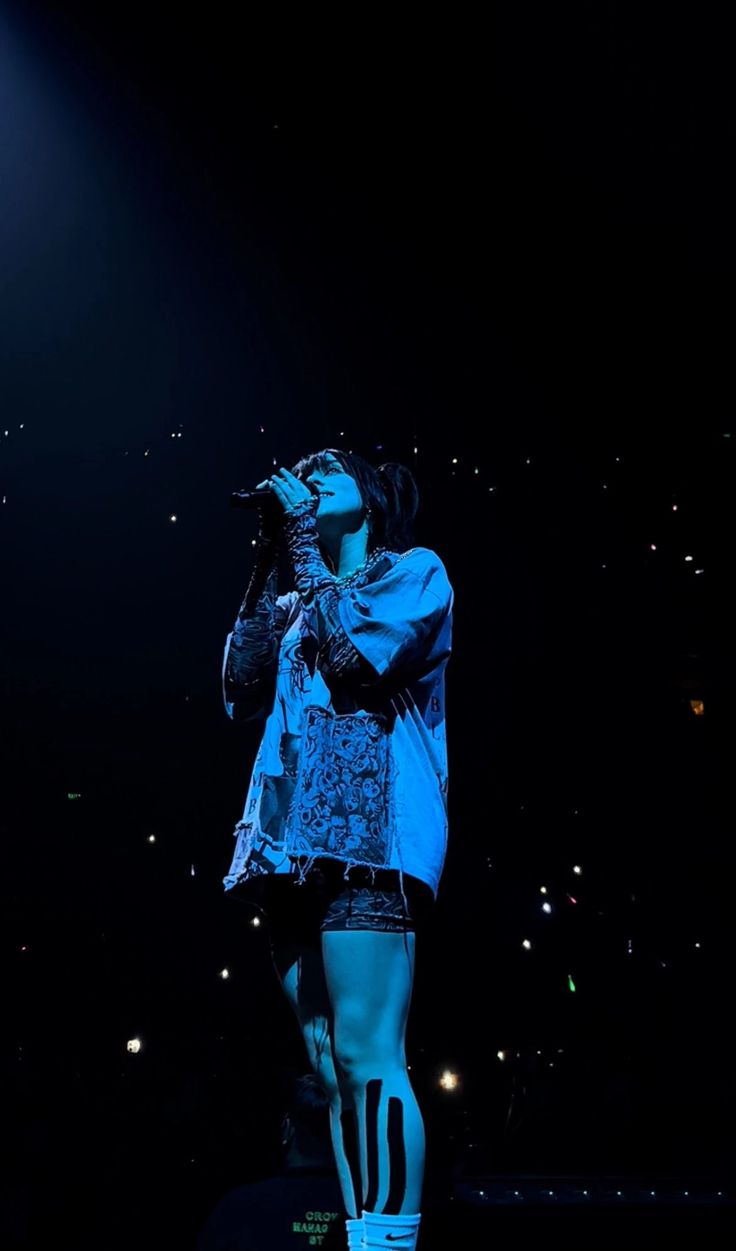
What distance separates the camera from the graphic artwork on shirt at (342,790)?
3.98 feet

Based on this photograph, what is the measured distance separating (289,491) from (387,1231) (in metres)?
0.96

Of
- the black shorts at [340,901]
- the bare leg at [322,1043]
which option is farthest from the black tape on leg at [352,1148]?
the black shorts at [340,901]

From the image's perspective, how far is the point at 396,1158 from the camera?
109 cm

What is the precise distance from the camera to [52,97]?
237 centimetres

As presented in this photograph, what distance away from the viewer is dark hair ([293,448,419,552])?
5.15 ft

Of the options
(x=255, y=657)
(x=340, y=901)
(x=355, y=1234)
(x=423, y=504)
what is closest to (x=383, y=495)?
(x=255, y=657)

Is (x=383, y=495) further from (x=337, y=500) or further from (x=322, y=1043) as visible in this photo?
(x=322, y=1043)

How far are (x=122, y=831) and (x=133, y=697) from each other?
1.02ft

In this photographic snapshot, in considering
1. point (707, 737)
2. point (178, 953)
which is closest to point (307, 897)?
point (178, 953)

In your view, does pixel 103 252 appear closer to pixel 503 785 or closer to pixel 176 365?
pixel 176 365

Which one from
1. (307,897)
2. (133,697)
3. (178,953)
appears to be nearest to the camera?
(307,897)

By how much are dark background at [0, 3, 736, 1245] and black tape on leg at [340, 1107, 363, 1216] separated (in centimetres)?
100

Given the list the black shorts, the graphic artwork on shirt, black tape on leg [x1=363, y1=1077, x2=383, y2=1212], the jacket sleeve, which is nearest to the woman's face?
the jacket sleeve

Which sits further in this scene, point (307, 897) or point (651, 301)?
point (651, 301)
